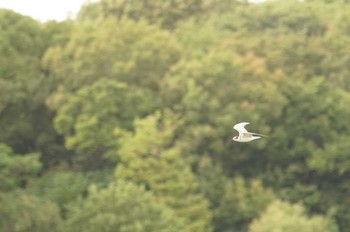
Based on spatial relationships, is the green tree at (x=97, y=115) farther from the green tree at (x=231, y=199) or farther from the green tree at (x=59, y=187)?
the green tree at (x=231, y=199)

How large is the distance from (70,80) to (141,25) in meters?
3.78

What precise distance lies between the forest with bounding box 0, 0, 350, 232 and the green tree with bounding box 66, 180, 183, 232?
2.38m

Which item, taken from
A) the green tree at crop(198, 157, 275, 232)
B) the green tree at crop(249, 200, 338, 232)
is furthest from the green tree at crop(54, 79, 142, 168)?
the green tree at crop(249, 200, 338, 232)

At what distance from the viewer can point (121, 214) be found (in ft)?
74.4

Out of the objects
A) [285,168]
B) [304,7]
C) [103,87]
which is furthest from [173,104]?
[304,7]

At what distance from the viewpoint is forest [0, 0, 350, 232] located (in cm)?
2759

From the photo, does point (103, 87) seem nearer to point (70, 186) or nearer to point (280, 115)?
point (70, 186)

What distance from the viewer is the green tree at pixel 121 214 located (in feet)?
73.5

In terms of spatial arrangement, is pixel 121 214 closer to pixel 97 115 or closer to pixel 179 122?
pixel 97 115

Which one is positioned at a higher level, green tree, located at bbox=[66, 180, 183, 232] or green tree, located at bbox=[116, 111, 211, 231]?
green tree, located at bbox=[116, 111, 211, 231]

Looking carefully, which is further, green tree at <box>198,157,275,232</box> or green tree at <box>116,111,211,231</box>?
green tree at <box>198,157,275,232</box>

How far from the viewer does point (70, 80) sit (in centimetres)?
3112

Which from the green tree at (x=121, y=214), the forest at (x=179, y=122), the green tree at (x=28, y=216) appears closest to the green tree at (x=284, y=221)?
the forest at (x=179, y=122)

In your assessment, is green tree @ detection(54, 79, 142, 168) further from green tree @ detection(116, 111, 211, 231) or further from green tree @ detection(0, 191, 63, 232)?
green tree @ detection(0, 191, 63, 232)
